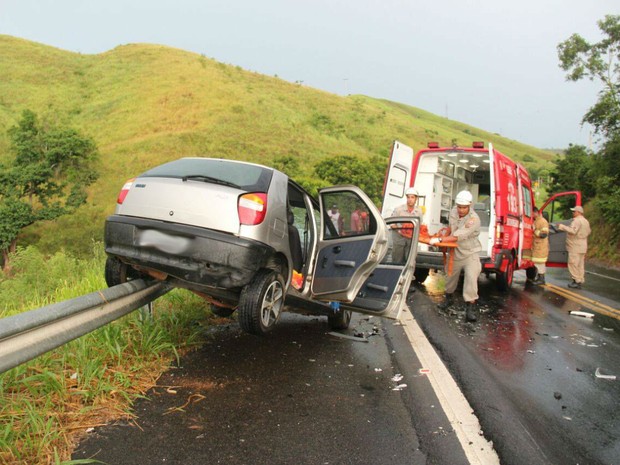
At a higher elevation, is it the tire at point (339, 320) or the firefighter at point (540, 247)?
the firefighter at point (540, 247)

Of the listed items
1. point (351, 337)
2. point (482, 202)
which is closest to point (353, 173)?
point (482, 202)

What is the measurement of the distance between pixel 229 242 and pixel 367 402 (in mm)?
1576

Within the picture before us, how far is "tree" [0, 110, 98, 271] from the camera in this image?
1371 inches

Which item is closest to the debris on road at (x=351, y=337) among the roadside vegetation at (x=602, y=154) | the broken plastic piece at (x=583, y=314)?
the broken plastic piece at (x=583, y=314)

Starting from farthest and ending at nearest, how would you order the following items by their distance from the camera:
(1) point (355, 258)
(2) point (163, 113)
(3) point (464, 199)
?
1. (2) point (163, 113)
2. (3) point (464, 199)
3. (1) point (355, 258)

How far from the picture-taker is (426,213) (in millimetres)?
10461

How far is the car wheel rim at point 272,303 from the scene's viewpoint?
3.95 m

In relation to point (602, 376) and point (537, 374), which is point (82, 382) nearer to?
point (537, 374)

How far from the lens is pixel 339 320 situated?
18.9 feet

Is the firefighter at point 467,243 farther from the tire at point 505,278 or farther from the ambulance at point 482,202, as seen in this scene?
the tire at point 505,278

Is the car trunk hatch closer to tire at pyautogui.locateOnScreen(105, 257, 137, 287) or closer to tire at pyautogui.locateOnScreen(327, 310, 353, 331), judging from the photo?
tire at pyautogui.locateOnScreen(105, 257, 137, 287)

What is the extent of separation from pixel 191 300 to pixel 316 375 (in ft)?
7.75

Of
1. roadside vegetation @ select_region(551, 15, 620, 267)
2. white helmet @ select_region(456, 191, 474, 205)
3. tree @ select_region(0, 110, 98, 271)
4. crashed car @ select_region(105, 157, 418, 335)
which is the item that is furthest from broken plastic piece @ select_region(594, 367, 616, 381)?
tree @ select_region(0, 110, 98, 271)

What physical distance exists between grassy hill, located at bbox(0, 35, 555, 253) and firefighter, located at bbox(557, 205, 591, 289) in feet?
91.1
